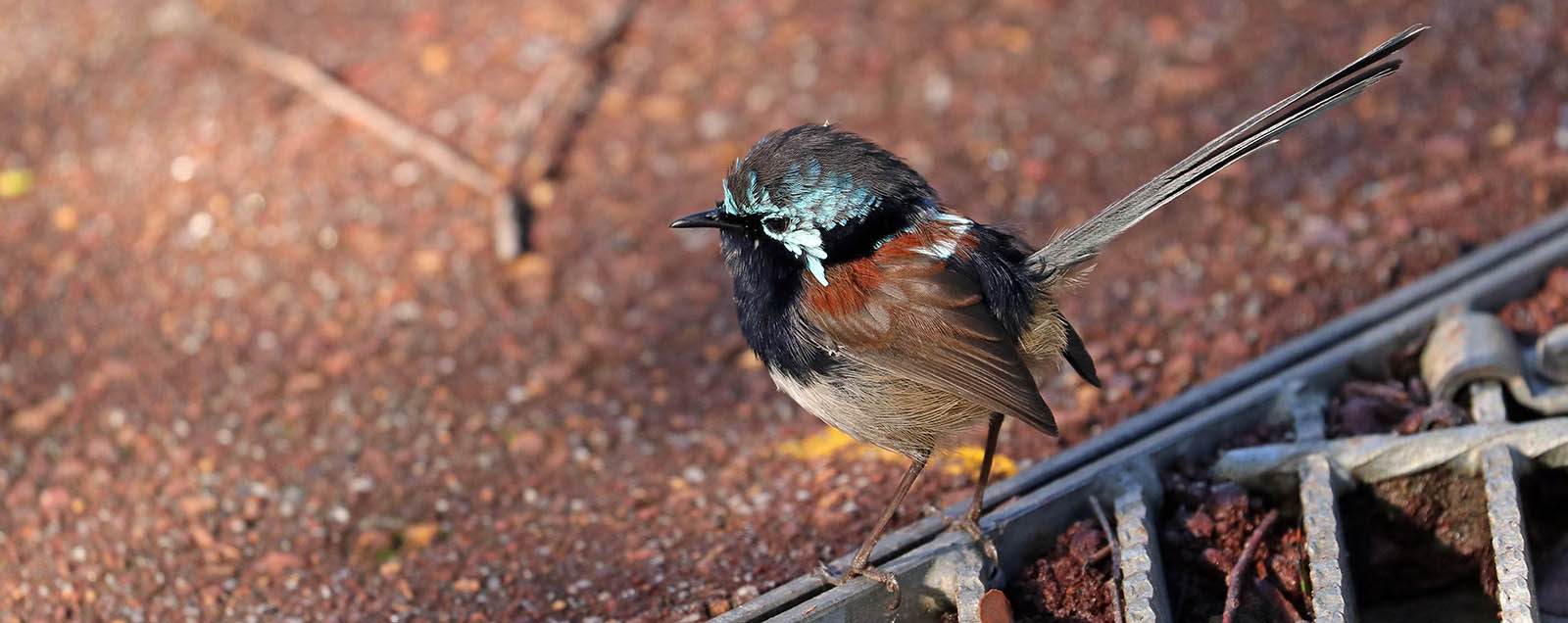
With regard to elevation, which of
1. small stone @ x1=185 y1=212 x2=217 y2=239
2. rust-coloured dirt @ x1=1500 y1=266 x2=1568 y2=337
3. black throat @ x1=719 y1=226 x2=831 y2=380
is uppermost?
small stone @ x1=185 y1=212 x2=217 y2=239

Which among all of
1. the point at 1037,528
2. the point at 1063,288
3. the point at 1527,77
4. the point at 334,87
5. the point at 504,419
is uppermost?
the point at 334,87

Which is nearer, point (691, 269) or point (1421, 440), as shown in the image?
point (1421, 440)

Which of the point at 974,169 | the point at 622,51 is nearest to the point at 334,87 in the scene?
the point at 622,51

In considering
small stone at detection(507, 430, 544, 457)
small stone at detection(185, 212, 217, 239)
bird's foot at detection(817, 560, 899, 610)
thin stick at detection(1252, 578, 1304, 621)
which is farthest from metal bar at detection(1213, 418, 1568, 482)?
small stone at detection(185, 212, 217, 239)

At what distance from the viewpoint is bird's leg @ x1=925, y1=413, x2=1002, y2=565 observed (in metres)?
3.43

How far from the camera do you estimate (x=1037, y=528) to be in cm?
358

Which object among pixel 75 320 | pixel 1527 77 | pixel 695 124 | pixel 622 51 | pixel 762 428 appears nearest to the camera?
pixel 762 428

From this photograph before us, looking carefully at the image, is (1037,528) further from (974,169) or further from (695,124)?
(695,124)

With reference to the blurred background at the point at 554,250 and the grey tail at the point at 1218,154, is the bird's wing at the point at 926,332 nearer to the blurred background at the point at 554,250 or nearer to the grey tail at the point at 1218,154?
the grey tail at the point at 1218,154

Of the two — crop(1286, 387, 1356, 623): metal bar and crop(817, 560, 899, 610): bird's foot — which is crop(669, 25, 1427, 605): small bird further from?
crop(1286, 387, 1356, 623): metal bar

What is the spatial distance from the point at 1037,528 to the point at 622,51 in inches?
166

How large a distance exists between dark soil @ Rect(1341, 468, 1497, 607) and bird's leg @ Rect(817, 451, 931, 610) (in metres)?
1.17

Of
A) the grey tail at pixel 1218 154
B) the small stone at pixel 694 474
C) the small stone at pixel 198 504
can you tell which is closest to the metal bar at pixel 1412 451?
the grey tail at pixel 1218 154

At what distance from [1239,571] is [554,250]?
3.33 metres
